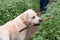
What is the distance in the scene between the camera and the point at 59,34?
16.5 feet

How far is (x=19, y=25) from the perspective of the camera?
231 inches

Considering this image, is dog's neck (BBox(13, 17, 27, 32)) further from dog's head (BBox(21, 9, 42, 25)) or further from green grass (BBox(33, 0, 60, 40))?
green grass (BBox(33, 0, 60, 40))

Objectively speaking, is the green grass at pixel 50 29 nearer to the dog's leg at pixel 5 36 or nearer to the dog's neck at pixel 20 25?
the dog's neck at pixel 20 25

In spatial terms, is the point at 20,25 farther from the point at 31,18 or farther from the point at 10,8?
the point at 10,8

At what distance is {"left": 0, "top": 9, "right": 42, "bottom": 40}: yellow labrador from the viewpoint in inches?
229

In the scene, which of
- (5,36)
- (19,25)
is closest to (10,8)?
(19,25)

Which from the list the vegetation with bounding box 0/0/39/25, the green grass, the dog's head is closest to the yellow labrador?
the dog's head

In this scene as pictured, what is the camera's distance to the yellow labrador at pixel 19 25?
19.1 ft

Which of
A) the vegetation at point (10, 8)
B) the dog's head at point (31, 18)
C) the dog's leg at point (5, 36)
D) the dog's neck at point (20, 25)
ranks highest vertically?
the dog's head at point (31, 18)

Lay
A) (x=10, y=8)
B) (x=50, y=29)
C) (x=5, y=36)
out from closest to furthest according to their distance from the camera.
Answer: (x=50, y=29) < (x=5, y=36) < (x=10, y=8)

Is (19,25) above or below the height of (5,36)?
above

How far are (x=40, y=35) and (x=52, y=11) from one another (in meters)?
0.87

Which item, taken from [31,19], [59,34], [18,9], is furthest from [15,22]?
[18,9]

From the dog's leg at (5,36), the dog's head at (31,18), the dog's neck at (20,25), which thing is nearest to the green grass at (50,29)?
the dog's head at (31,18)
